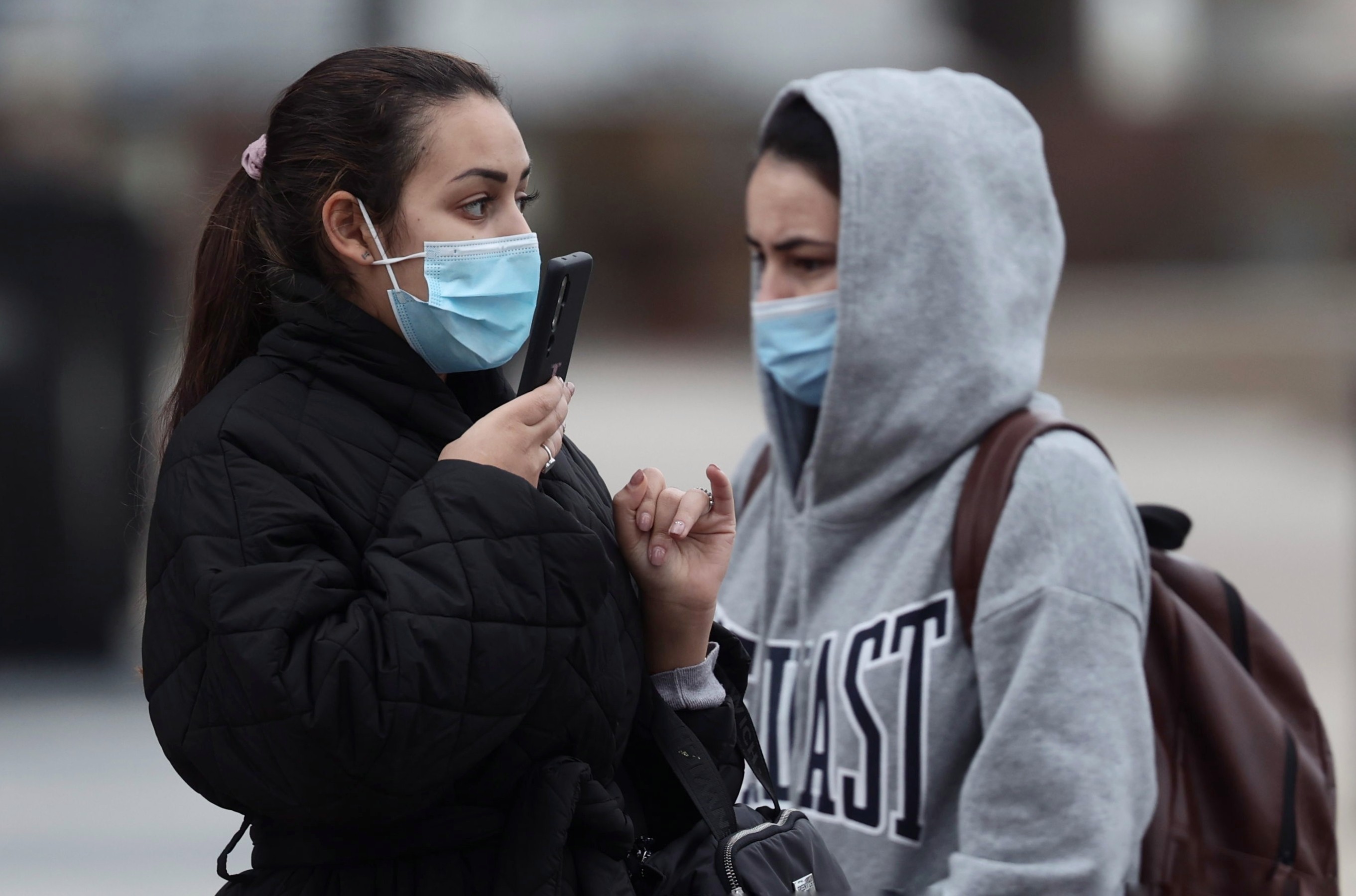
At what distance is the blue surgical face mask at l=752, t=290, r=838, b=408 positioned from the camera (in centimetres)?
248

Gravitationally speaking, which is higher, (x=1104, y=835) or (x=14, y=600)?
(x=1104, y=835)

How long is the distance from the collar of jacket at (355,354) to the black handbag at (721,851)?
0.44m

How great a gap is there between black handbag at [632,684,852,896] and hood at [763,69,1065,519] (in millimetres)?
718

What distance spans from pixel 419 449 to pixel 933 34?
1784 centimetres

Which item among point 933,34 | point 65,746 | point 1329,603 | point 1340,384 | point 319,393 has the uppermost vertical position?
point 319,393

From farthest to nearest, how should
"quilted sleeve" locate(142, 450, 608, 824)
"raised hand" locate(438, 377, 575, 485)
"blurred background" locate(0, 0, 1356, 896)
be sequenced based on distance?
"blurred background" locate(0, 0, 1356, 896) < "raised hand" locate(438, 377, 575, 485) < "quilted sleeve" locate(142, 450, 608, 824)

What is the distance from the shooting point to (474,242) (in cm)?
167

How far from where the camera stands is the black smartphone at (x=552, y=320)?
1.70 metres

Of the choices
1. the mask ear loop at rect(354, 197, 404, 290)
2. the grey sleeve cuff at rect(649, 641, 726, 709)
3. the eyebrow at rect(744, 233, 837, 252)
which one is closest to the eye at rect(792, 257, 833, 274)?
the eyebrow at rect(744, 233, 837, 252)

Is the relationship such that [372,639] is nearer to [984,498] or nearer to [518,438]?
[518,438]

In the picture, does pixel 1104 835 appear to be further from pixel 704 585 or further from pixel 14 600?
pixel 14 600

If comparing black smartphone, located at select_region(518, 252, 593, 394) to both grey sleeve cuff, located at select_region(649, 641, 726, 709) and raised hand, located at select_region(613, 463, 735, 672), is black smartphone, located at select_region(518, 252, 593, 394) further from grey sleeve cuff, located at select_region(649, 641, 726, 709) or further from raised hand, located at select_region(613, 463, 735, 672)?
grey sleeve cuff, located at select_region(649, 641, 726, 709)

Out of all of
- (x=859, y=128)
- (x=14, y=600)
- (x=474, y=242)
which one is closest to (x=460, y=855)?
(x=474, y=242)

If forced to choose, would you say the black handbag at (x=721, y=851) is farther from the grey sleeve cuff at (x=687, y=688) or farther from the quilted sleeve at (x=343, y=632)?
the quilted sleeve at (x=343, y=632)
